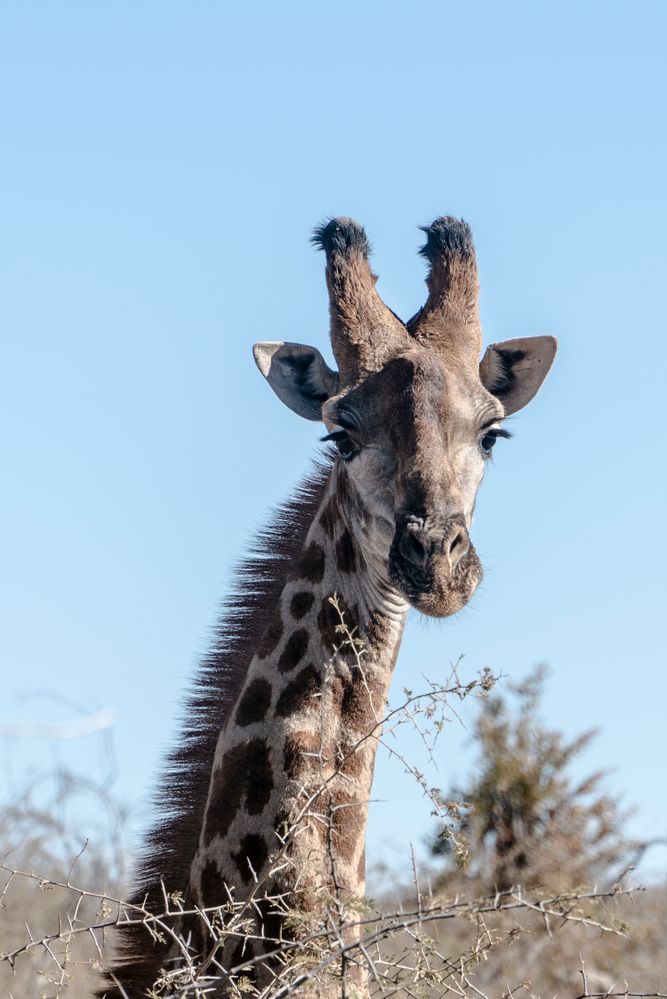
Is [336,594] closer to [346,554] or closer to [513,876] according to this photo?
[346,554]

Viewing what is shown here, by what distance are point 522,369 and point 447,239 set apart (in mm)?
824

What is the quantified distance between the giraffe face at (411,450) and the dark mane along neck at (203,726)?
0.62 m

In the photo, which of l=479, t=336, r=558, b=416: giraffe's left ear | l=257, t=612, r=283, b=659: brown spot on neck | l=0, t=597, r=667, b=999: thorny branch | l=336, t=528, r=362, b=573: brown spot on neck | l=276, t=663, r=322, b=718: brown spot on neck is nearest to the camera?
l=0, t=597, r=667, b=999: thorny branch

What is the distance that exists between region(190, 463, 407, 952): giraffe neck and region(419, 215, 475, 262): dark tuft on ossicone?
157 centimetres

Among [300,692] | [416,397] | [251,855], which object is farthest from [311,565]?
[251,855]

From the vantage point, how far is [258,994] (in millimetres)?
5434

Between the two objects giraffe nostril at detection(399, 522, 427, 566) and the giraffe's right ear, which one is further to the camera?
the giraffe's right ear

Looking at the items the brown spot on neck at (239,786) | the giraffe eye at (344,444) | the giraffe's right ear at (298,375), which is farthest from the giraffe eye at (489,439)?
the brown spot on neck at (239,786)

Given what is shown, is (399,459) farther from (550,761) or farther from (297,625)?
(550,761)

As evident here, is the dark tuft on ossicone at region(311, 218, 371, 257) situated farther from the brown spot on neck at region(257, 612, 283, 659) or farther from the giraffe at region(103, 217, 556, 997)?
the brown spot on neck at region(257, 612, 283, 659)

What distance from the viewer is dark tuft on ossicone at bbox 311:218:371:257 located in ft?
26.0

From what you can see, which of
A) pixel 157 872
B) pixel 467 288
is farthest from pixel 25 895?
pixel 467 288

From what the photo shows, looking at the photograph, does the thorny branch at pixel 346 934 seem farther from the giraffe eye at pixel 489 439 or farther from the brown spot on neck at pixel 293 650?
the giraffe eye at pixel 489 439

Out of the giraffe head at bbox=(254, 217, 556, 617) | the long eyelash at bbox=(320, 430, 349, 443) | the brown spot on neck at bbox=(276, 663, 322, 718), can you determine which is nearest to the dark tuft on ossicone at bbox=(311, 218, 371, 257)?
the giraffe head at bbox=(254, 217, 556, 617)
